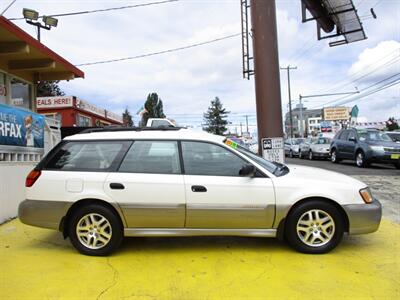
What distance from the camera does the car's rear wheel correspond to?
51.2 feet

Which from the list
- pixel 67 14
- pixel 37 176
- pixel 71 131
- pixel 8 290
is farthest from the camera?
pixel 67 14

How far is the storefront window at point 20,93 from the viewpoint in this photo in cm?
996

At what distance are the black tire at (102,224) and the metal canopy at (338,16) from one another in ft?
25.7

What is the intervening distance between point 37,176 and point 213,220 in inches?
91.2

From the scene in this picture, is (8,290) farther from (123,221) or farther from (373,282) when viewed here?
(373,282)

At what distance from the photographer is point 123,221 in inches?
185

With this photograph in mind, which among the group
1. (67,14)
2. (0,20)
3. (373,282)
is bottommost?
→ (373,282)

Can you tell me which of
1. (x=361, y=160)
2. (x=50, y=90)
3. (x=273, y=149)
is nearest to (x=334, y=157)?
(x=361, y=160)

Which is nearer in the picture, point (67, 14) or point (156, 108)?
point (67, 14)

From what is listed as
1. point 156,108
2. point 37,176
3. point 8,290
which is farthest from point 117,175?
point 156,108

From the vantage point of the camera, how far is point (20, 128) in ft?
23.2

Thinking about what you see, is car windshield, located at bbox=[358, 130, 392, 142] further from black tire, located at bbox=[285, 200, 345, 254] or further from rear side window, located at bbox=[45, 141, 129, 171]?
rear side window, located at bbox=[45, 141, 129, 171]

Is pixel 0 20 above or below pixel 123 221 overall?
above

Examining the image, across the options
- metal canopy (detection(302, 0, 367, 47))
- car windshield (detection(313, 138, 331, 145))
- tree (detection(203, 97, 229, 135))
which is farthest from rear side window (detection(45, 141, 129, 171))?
tree (detection(203, 97, 229, 135))
